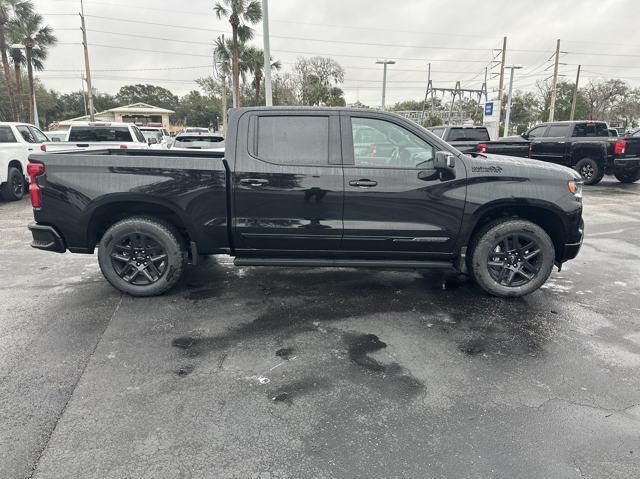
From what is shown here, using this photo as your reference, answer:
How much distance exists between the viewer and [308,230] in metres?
4.39

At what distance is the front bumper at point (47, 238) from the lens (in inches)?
175

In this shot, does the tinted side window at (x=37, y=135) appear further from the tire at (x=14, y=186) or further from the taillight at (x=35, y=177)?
the taillight at (x=35, y=177)

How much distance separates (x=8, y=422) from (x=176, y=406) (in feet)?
3.16

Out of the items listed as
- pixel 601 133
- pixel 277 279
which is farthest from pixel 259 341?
pixel 601 133

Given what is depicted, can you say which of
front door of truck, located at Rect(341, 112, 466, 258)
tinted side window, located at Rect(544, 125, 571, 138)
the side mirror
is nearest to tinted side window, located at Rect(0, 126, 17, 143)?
front door of truck, located at Rect(341, 112, 466, 258)

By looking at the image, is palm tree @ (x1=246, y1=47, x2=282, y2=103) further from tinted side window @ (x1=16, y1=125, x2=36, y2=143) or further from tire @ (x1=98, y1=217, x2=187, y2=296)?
tire @ (x1=98, y1=217, x2=187, y2=296)

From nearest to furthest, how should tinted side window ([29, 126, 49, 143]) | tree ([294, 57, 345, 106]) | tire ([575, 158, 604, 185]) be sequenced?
1. tinted side window ([29, 126, 49, 143])
2. tire ([575, 158, 604, 185])
3. tree ([294, 57, 345, 106])

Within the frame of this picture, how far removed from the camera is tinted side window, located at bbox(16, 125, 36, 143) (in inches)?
438

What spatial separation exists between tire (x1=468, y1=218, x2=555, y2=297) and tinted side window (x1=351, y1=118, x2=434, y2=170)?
0.98m

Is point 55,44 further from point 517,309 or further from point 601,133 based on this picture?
point 517,309

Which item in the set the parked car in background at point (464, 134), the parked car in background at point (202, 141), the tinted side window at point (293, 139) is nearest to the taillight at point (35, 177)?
the tinted side window at point (293, 139)

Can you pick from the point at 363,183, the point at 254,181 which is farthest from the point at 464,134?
the point at 254,181

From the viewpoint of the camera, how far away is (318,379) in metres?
3.14

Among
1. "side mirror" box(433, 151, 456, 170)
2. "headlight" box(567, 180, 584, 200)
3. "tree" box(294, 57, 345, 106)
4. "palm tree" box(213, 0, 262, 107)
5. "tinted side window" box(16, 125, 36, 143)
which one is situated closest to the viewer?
"side mirror" box(433, 151, 456, 170)
